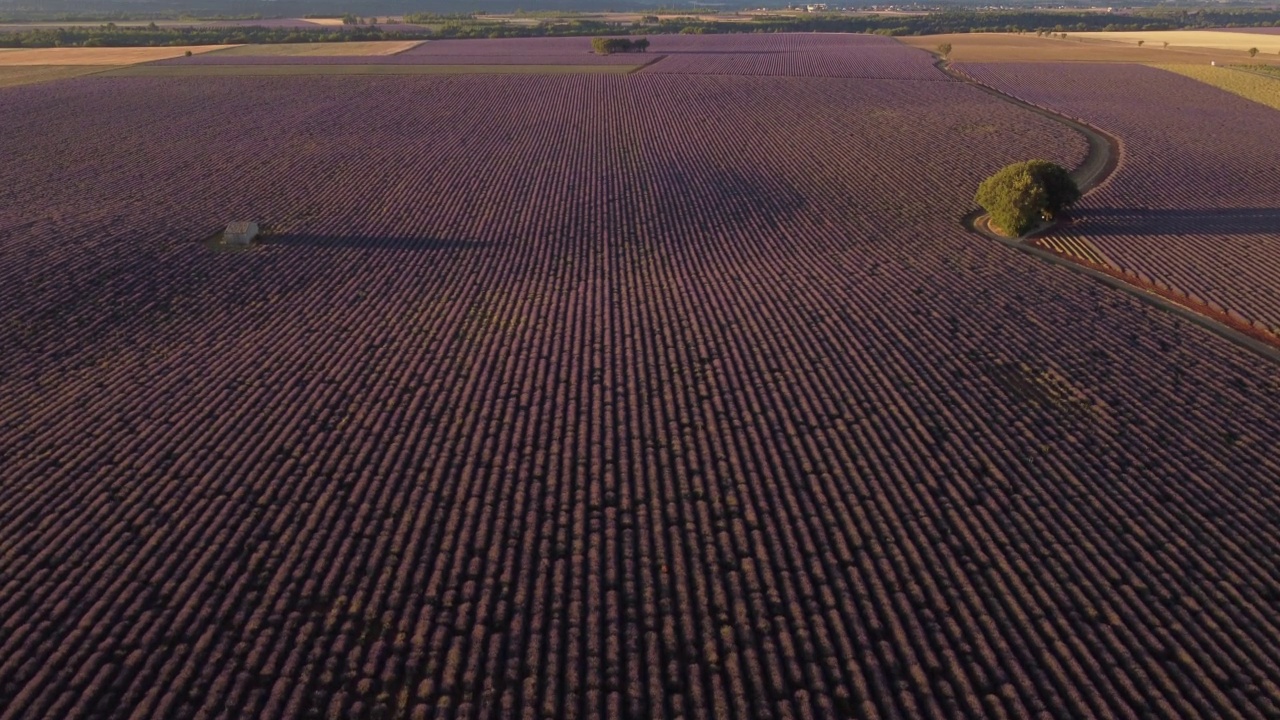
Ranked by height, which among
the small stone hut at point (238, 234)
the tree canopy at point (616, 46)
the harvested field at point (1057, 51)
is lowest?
the small stone hut at point (238, 234)

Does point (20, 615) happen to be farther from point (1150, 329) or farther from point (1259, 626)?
point (1150, 329)

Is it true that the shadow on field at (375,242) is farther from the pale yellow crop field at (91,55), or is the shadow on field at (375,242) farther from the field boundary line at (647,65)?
the pale yellow crop field at (91,55)

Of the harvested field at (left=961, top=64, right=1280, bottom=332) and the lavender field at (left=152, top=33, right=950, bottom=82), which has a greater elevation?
the lavender field at (left=152, top=33, right=950, bottom=82)

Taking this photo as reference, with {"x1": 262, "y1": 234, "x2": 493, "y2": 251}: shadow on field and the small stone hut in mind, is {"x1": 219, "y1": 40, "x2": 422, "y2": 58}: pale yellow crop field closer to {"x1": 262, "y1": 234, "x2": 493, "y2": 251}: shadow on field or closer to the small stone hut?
the small stone hut

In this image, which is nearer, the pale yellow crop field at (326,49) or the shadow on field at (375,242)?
the shadow on field at (375,242)

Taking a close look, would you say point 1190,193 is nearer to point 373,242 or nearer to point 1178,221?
point 1178,221

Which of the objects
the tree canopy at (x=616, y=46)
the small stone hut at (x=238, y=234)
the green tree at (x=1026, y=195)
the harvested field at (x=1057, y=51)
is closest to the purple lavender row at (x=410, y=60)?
the tree canopy at (x=616, y=46)

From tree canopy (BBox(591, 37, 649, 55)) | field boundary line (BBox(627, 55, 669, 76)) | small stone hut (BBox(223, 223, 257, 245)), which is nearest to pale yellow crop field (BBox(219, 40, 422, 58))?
tree canopy (BBox(591, 37, 649, 55))

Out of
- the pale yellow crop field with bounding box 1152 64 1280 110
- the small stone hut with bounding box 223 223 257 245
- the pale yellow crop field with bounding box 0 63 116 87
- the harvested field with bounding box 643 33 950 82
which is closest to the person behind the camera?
the small stone hut with bounding box 223 223 257 245

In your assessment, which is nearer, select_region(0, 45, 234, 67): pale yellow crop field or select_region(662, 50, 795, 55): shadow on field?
select_region(0, 45, 234, 67): pale yellow crop field
